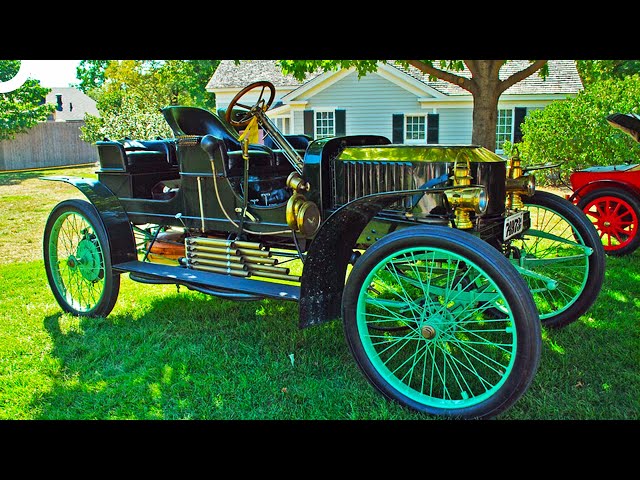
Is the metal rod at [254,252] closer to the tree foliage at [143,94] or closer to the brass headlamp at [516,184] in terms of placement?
the brass headlamp at [516,184]

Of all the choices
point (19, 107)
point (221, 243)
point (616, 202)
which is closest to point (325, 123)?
point (19, 107)

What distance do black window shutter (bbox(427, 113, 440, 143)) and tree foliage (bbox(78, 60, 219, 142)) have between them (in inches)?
345

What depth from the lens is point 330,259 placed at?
3.85m

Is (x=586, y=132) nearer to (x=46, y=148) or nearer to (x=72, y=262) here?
(x=72, y=262)

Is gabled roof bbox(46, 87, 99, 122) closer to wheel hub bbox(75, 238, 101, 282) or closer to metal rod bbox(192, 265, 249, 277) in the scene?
wheel hub bbox(75, 238, 101, 282)

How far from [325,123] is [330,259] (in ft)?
57.0

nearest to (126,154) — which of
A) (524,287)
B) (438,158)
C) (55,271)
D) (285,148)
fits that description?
(55,271)

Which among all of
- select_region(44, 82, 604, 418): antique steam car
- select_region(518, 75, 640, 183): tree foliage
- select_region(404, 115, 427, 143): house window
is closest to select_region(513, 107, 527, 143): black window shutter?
select_region(404, 115, 427, 143): house window

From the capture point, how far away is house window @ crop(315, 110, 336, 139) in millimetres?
20578

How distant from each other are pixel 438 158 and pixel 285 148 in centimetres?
128

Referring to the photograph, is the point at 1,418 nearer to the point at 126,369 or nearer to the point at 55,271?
the point at 126,369

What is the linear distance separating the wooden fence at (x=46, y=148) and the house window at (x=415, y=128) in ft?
44.2

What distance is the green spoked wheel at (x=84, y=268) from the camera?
4934 millimetres

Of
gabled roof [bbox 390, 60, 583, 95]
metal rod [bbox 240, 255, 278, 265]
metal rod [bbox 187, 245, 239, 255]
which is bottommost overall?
metal rod [bbox 240, 255, 278, 265]
